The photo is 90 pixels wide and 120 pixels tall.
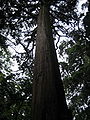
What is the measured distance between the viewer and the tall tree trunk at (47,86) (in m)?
2.71

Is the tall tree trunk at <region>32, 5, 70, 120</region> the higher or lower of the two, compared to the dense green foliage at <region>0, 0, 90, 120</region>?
lower

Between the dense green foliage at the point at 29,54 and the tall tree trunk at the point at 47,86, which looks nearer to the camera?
the tall tree trunk at the point at 47,86

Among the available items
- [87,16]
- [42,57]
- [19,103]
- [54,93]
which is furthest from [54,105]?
[87,16]

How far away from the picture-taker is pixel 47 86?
122 inches

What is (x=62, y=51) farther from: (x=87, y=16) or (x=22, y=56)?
(x=22, y=56)

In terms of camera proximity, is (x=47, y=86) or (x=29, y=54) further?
(x=29, y=54)

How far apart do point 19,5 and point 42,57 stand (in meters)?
3.68

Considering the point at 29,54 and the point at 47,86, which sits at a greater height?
the point at 29,54

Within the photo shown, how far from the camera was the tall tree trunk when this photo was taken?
8.87 feet

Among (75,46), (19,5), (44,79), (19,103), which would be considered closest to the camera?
(44,79)

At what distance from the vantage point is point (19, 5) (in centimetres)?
685

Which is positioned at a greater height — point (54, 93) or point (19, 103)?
point (19, 103)

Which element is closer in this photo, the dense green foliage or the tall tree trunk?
the tall tree trunk

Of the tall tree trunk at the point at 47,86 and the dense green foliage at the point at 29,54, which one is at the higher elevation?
the dense green foliage at the point at 29,54
